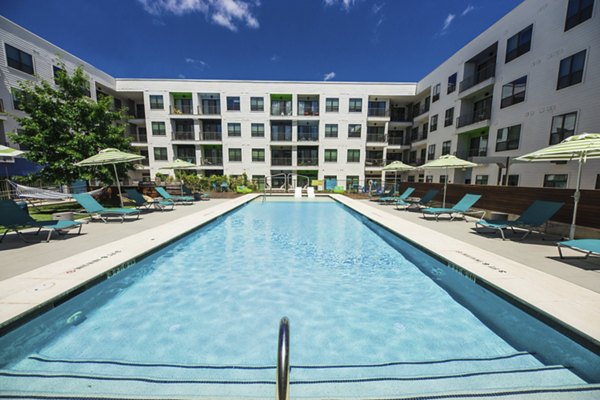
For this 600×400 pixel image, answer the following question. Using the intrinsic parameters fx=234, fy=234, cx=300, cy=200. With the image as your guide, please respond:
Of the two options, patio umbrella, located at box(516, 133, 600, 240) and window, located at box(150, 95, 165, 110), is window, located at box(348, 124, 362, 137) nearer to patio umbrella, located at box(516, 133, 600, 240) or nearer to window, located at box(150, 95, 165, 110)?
window, located at box(150, 95, 165, 110)

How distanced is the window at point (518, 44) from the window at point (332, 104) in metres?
16.1

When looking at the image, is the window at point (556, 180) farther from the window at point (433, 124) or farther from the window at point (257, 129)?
the window at point (257, 129)

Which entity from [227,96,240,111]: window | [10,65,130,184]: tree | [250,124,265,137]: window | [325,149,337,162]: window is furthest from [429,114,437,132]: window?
[10,65,130,184]: tree

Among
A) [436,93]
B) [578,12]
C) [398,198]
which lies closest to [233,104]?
[398,198]

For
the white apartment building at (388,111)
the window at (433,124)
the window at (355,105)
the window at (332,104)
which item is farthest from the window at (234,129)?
the window at (433,124)

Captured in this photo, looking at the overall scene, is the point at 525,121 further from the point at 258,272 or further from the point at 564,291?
the point at 258,272

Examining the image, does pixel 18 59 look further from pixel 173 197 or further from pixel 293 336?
pixel 293 336

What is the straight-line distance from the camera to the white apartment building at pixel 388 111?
14.0 metres

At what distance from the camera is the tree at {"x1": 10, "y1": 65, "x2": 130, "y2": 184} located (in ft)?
37.1

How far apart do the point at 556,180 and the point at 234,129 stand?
29474 millimetres

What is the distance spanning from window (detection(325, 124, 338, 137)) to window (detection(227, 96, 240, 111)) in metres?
11.4

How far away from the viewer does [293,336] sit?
3549 mm

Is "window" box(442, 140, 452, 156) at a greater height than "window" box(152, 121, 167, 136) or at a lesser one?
lesser

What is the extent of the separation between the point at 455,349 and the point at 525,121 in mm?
20348
